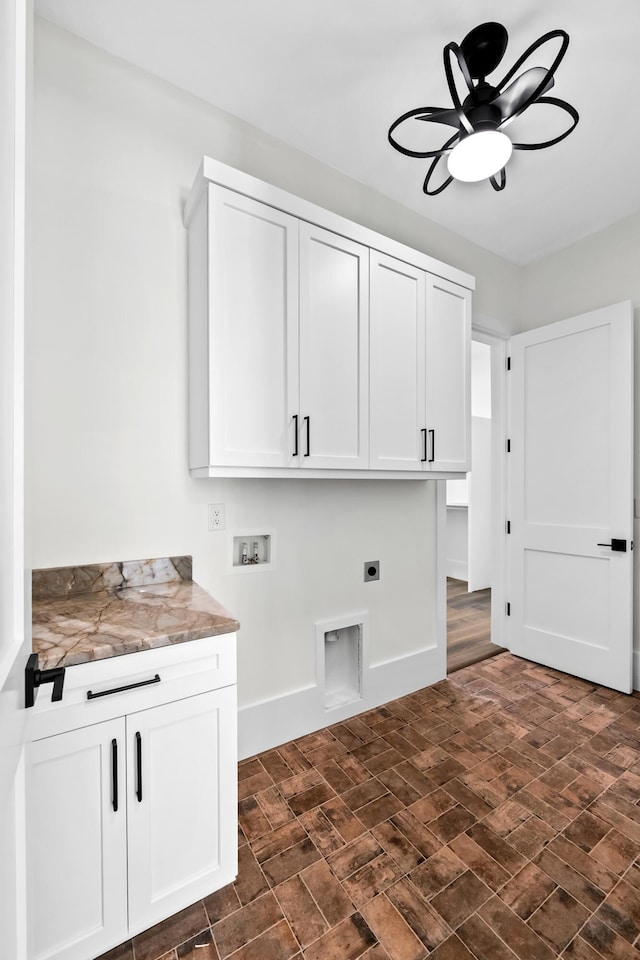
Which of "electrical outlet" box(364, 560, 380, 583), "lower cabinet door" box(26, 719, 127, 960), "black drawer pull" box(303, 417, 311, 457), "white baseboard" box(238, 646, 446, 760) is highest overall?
"black drawer pull" box(303, 417, 311, 457)

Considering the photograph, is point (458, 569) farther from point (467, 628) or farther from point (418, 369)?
point (418, 369)

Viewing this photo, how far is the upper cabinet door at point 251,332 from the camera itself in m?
1.69

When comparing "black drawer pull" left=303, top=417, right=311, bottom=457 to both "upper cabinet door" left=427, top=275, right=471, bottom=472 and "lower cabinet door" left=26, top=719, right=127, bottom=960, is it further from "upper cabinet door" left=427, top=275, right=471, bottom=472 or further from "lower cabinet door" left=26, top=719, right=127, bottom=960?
"lower cabinet door" left=26, top=719, right=127, bottom=960

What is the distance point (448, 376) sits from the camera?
248 centimetres

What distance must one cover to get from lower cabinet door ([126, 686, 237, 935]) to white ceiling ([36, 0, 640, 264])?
237cm

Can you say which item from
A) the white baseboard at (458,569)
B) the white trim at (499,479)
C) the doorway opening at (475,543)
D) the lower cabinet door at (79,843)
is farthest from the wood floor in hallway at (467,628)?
the lower cabinet door at (79,843)

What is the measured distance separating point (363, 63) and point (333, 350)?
1127 millimetres

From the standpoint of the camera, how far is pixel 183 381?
191 centimetres

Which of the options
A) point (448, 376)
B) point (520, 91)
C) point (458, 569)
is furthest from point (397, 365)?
point (458, 569)

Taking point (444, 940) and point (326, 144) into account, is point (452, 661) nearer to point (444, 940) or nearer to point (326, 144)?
point (444, 940)

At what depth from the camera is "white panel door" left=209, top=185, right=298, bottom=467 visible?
1688mm

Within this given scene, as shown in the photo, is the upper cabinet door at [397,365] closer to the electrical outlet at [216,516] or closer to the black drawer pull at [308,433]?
the black drawer pull at [308,433]

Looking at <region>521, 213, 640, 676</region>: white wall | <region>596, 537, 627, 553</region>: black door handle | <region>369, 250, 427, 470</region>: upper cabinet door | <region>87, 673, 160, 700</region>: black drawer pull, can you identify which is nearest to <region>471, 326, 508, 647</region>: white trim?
<region>521, 213, 640, 676</region>: white wall

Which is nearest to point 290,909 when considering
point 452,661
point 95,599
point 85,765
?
point 85,765
